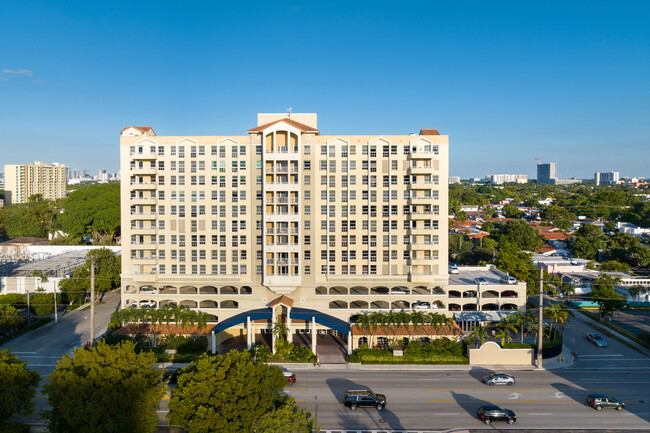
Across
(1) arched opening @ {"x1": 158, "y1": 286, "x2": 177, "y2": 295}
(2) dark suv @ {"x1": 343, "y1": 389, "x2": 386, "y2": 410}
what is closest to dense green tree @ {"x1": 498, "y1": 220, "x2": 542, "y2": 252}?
(2) dark suv @ {"x1": 343, "y1": 389, "x2": 386, "y2": 410}

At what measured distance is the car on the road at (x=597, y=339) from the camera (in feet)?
198

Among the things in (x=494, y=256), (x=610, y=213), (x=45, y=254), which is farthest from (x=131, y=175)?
(x=610, y=213)

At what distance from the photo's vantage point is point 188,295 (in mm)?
61125

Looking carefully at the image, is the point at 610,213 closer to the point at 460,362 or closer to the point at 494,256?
the point at 494,256

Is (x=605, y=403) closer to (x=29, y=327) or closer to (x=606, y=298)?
(x=606, y=298)

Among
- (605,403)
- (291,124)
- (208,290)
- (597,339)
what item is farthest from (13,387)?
(597,339)

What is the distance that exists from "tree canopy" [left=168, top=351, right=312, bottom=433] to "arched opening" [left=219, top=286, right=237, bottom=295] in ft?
94.6

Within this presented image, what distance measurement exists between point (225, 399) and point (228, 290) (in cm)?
3297

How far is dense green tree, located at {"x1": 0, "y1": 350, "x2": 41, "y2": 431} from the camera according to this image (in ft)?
111

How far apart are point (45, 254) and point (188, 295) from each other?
6307 cm

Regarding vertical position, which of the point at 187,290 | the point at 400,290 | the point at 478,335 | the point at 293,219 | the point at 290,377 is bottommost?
the point at 290,377

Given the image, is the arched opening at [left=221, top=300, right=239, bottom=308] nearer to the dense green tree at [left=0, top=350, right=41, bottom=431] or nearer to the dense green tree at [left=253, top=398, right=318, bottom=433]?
the dense green tree at [left=0, top=350, right=41, bottom=431]

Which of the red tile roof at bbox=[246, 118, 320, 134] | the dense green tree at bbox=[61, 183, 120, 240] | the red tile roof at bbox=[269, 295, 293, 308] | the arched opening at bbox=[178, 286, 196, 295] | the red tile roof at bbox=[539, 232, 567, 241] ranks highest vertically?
the red tile roof at bbox=[246, 118, 320, 134]

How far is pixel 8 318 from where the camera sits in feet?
197
